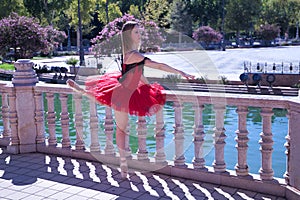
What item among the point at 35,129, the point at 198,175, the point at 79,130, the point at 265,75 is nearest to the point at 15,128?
the point at 35,129

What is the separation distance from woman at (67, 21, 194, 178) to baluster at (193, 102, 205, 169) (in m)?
0.39

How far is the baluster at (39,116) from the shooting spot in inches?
235

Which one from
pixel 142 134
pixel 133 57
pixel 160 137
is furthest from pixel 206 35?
pixel 133 57

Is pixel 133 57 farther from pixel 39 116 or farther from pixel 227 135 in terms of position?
pixel 227 135

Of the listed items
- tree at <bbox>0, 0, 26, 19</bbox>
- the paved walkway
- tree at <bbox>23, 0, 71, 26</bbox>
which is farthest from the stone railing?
A: tree at <bbox>23, 0, 71, 26</bbox>

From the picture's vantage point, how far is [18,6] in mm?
49125

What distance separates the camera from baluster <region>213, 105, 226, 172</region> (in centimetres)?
446

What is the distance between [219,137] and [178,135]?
1.64ft

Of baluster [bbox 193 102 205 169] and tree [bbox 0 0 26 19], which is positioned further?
tree [bbox 0 0 26 19]

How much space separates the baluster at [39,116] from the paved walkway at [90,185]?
596 mm

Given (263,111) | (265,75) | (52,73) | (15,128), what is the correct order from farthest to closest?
(52,73) < (265,75) < (15,128) < (263,111)

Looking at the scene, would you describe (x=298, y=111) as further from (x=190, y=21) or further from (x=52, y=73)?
(x=190, y=21)

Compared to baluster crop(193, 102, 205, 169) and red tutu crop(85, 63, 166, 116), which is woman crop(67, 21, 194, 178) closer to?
red tutu crop(85, 63, 166, 116)

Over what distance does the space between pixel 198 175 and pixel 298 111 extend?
1409 millimetres
